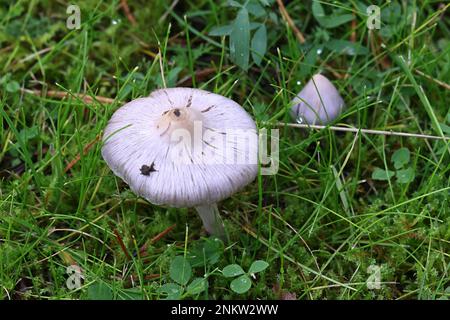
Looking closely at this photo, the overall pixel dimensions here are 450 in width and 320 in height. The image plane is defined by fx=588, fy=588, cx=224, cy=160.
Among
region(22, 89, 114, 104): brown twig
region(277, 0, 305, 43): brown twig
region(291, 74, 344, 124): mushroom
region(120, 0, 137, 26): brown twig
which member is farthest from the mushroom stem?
region(120, 0, 137, 26): brown twig

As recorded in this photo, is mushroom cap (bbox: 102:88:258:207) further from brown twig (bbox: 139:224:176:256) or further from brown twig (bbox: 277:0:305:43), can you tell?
brown twig (bbox: 277:0:305:43)

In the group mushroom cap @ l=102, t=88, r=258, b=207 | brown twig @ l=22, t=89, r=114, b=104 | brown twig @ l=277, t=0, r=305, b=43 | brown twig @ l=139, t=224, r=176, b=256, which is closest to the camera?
mushroom cap @ l=102, t=88, r=258, b=207

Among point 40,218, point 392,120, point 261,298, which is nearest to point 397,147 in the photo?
point 392,120

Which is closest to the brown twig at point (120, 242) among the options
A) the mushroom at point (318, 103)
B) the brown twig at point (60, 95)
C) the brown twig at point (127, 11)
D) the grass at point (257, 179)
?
the grass at point (257, 179)

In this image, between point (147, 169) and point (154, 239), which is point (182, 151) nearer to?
point (147, 169)

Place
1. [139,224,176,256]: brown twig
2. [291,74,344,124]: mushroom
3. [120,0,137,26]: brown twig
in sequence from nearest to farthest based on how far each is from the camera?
[139,224,176,256]: brown twig → [291,74,344,124]: mushroom → [120,0,137,26]: brown twig

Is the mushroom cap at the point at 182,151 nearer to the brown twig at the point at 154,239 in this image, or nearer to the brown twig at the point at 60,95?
the brown twig at the point at 154,239
